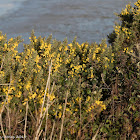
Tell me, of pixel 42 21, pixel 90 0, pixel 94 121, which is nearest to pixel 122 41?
pixel 94 121

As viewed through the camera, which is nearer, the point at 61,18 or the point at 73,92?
the point at 73,92

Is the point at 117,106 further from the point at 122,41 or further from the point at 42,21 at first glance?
the point at 42,21

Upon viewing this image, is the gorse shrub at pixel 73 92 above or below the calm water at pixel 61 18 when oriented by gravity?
below

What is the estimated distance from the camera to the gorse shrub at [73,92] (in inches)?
112

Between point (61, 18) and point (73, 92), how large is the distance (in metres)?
6.29

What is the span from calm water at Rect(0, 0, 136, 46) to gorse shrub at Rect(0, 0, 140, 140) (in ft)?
10.3

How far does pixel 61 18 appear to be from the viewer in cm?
907

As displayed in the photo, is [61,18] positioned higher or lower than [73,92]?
higher

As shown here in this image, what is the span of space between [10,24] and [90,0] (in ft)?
18.2

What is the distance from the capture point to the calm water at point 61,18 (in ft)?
24.7

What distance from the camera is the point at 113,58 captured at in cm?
390

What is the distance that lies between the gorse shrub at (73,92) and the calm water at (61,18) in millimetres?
3129

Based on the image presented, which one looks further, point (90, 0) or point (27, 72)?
point (90, 0)

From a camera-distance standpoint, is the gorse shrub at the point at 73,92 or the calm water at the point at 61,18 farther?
the calm water at the point at 61,18
